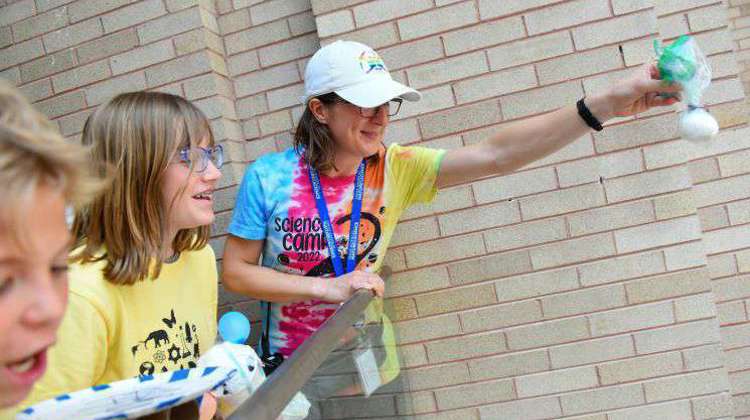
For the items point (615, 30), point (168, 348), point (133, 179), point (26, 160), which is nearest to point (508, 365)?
point (615, 30)

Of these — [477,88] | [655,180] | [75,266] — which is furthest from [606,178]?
[75,266]

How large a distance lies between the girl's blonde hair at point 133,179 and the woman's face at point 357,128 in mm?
585

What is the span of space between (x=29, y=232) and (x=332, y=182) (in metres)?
1.74

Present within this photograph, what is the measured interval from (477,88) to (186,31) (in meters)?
1.38

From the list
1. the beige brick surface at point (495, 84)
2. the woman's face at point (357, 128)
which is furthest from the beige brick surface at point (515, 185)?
the woman's face at point (357, 128)

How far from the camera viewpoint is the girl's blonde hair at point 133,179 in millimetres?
1784

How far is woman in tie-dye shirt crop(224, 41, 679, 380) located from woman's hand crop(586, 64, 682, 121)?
0.16 meters

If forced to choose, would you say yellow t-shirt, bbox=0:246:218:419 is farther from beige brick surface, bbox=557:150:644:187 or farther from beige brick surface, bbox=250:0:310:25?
beige brick surface, bbox=557:150:644:187

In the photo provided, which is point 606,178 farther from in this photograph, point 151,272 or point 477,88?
point 151,272

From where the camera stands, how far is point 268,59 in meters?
3.16

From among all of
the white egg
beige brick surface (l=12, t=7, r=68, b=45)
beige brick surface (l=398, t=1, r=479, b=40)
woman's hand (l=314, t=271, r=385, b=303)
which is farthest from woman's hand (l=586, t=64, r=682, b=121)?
beige brick surface (l=12, t=7, r=68, b=45)

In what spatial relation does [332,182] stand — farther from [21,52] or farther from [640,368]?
[21,52]

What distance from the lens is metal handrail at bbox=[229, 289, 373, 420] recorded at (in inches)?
41.7

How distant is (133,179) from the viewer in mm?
1845
